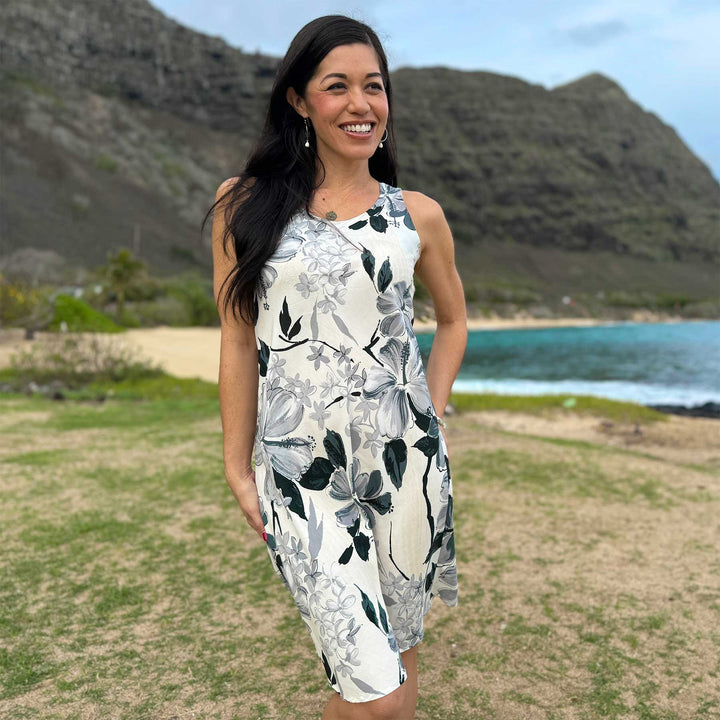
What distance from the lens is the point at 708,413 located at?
16.3 m

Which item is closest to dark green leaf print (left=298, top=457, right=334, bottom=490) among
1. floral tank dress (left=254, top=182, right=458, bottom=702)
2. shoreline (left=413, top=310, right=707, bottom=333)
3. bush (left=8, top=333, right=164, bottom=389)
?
floral tank dress (left=254, top=182, right=458, bottom=702)

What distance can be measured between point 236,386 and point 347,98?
0.79 metres

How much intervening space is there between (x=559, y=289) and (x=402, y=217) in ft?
344

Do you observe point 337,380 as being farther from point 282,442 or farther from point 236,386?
point 236,386

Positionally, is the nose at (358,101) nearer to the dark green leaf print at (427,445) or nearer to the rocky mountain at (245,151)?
the dark green leaf print at (427,445)

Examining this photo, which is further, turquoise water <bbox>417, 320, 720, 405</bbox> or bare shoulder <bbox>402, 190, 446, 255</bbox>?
turquoise water <bbox>417, 320, 720, 405</bbox>

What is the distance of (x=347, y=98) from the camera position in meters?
1.88

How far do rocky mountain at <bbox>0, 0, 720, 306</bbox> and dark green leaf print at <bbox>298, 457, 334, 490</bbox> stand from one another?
2106 inches

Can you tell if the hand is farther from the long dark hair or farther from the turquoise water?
the turquoise water

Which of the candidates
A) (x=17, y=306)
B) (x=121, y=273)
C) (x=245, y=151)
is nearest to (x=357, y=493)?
(x=17, y=306)

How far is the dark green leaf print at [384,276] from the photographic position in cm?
178

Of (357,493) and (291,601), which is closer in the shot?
(357,493)

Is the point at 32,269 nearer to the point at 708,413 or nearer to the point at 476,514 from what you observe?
the point at 708,413

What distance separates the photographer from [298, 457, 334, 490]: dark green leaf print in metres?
1.74
